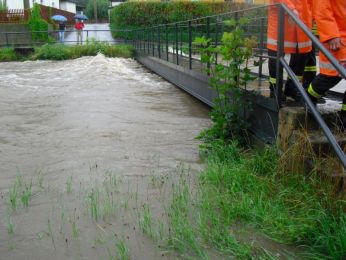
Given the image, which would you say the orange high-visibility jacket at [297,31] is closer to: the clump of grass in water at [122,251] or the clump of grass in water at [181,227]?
the clump of grass in water at [181,227]

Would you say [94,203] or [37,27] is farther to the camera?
[37,27]

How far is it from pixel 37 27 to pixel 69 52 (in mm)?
5090

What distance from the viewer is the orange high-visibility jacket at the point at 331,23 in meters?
3.94

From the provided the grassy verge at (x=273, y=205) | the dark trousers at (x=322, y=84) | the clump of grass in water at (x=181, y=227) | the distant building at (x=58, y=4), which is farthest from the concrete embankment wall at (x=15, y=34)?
the dark trousers at (x=322, y=84)

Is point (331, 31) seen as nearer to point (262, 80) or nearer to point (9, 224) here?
point (262, 80)

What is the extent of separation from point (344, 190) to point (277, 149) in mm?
1193

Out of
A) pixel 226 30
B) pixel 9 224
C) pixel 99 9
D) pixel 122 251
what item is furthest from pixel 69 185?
pixel 99 9

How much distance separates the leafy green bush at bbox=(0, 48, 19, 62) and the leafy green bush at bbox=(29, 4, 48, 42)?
3.13 metres

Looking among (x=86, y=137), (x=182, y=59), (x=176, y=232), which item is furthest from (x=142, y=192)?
A: (x=182, y=59)

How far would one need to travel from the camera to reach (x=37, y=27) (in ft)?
92.3

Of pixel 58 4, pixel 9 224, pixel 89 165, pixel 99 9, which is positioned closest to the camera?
pixel 9 224

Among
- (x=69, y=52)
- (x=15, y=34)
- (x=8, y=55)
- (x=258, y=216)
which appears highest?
(x=15, y=34)

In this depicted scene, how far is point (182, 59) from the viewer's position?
12.7m

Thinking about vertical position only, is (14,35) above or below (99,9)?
below
